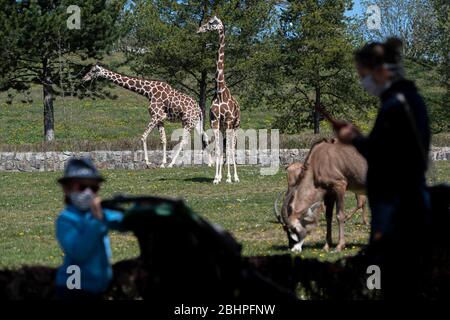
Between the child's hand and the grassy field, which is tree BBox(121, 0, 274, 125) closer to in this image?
the grassy field

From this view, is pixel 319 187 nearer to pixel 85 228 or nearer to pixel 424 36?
pixel 85 228

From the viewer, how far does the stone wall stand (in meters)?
30.8

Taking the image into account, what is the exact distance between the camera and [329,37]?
40.1m

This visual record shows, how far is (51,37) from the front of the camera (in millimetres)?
37562

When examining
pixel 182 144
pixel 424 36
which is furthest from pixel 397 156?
pixel 424 36

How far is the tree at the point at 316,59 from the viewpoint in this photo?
3947 cm

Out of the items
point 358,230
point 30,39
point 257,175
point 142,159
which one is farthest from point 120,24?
point 358,230

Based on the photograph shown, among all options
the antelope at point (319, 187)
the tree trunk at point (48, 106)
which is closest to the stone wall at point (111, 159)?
the tree trunk at point (48, 106)

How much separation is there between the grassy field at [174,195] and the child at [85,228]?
79.1 inches

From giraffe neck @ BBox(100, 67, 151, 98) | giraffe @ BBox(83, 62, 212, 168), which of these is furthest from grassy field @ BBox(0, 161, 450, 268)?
giraffe neck @ BBox(100, 67, 151, 98)

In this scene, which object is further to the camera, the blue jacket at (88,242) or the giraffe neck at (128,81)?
the giraffe neck at (128,81)

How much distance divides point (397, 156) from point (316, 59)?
33.9m

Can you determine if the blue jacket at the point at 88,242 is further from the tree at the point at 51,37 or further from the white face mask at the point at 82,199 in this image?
the tree at the point at 51,37

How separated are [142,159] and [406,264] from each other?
25.3 metres
